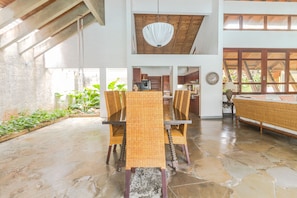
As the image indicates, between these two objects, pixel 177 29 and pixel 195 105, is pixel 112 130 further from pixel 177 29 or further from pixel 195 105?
pixel 177 29

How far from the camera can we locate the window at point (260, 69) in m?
7.58

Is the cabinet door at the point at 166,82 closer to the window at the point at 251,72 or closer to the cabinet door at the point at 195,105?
the cabinet door at the point at 195,105

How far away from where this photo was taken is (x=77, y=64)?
763 cm

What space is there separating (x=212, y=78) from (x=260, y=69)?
7.72ft

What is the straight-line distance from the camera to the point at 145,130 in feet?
6.10

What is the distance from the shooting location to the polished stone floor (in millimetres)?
2068

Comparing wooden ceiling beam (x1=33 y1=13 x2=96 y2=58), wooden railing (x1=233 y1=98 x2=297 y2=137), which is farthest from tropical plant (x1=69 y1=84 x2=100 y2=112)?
wooden railing (x1=233 y1=98 x2=297 y2=137)

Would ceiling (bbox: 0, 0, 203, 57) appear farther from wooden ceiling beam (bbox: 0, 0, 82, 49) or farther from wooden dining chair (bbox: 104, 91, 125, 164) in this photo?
wooden dining chair (bbox: 104, 91, 125, 164)

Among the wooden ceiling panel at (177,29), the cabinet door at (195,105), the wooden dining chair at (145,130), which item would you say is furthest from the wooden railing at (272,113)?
the wooden ceiling panel at (177,29)

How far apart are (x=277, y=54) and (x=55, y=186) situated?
897 cm

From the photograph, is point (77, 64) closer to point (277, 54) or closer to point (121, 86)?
point (121, 86)

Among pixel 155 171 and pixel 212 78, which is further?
pixel 212 78

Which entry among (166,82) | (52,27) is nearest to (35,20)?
(52,27)

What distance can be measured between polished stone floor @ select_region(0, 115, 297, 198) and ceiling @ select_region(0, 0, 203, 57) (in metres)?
3.20
